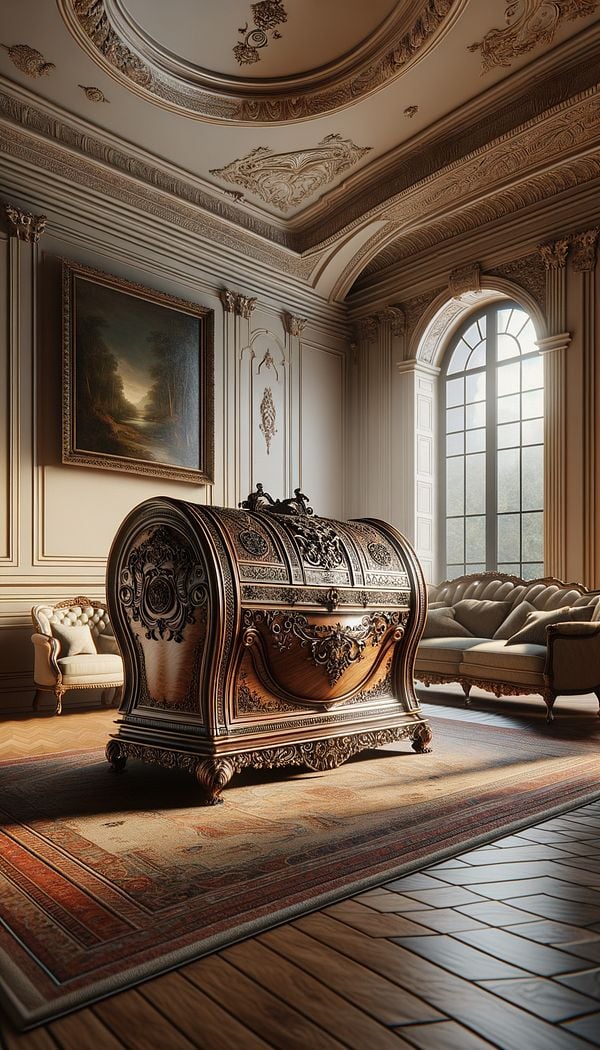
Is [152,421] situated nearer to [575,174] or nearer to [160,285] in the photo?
[160,285]

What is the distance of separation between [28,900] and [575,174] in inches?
325

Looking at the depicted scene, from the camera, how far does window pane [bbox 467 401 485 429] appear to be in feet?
31.1

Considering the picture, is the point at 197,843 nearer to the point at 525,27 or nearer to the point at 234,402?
the point at 525,27

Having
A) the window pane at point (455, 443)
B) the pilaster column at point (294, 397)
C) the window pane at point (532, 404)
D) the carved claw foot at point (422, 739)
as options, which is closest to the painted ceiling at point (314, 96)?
the pilaster column at point (294, 397)

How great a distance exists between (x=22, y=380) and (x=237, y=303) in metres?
3.06

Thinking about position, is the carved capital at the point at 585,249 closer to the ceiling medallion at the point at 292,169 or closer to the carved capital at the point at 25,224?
the ceiling medallion at the point at 292,169

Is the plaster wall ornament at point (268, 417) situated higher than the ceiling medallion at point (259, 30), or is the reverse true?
the ceiling medallion at point (259, 30)

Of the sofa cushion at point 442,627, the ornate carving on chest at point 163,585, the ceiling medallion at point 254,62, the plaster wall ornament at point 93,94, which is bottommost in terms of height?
the sofa cushion at point 442,627

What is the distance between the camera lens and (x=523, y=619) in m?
6.86

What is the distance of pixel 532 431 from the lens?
8.84 metres

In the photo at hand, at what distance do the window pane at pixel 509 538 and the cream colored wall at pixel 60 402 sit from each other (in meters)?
2.38

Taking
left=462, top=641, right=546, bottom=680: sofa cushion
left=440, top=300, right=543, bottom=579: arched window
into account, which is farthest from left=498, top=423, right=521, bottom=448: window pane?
left=462, top=641, right=546, bottom=680: sofa cushion

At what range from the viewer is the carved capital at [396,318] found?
993cm

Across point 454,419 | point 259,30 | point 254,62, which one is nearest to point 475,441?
point 454,419
